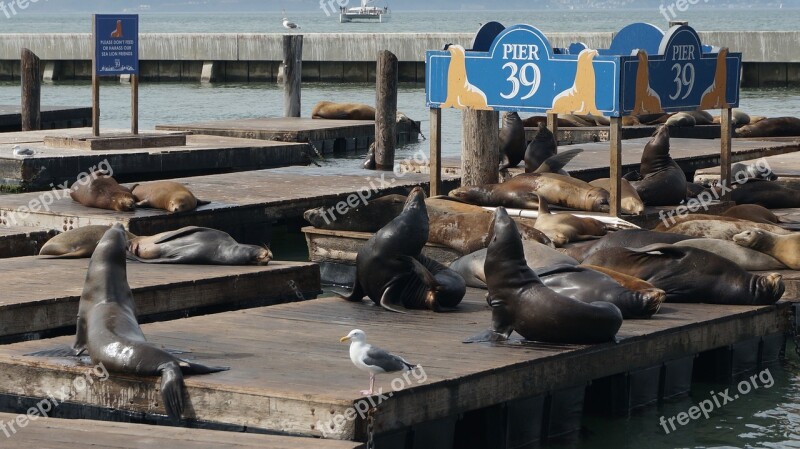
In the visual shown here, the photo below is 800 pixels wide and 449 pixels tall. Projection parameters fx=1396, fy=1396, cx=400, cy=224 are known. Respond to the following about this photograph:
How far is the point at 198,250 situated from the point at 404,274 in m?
1.81

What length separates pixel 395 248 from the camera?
766 cm

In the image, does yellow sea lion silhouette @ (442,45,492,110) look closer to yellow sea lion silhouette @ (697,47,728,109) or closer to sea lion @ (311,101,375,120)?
yellow sea lion silhouette @ (697,47,728,109)

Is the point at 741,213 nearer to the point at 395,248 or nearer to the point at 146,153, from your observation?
the point at 395,248

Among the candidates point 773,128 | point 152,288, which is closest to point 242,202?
point 152,288

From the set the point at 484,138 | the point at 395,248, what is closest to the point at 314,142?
the point at 484,138

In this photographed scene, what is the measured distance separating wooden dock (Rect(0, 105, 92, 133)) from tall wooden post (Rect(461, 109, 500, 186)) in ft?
38.4

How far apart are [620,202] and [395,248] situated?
112 inches

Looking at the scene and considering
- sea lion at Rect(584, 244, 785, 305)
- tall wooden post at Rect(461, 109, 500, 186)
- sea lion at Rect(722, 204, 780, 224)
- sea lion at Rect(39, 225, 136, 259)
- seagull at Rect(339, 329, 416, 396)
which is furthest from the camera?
tall wooden post at Rect(461, 109, 500, 186)

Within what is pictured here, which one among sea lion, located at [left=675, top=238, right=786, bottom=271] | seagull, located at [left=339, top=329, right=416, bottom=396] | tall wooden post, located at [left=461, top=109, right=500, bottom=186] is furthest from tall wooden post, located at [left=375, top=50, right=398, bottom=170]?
seagull, located at [left=339, top=329, right=416, bottom=396]

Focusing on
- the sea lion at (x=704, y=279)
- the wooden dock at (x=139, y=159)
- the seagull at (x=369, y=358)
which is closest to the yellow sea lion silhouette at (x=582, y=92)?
the sea lion at (x=704, y=279)

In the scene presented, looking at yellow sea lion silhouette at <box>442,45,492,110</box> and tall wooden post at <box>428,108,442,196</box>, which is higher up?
yellow sea lion silhouette at <box>442,45,492,110</box>

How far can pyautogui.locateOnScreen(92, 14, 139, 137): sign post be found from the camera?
14953 millimetres

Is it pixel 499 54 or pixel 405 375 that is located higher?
pixel 499 54

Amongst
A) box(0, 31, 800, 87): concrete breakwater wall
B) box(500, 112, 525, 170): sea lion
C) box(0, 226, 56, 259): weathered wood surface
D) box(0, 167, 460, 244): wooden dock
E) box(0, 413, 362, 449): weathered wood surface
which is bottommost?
box(0, 413, 362, 449): weathered wood surface
